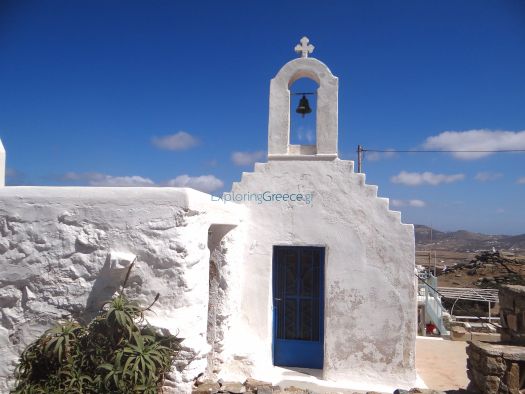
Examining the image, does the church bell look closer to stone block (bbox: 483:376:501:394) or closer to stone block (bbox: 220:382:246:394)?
stone block (bbox: 220:382:246:394)

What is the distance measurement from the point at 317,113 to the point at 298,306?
127 inches

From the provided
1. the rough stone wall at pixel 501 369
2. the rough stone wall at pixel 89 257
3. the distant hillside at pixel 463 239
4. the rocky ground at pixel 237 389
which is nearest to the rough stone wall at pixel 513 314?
the rough stone wall at pixel 501 369

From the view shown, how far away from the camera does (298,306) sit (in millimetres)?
7254

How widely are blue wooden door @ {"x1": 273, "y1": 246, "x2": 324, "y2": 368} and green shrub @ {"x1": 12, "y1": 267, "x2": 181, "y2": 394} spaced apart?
3138 mm

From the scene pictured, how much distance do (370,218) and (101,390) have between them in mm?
4516

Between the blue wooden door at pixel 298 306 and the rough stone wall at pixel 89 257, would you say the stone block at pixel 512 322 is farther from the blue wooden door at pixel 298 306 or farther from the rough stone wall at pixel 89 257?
the rough stone wall at pixel 89 257

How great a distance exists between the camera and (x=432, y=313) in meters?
11.7

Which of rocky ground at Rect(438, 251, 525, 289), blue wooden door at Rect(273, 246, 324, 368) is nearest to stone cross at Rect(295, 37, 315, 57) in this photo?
blue wooden door at Rect(273, 246, 324, 368)

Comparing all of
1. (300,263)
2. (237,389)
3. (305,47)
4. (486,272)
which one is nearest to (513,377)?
(237,389)

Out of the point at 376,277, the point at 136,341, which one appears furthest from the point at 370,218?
the point at 136,341

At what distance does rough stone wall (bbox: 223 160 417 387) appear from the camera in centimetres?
667

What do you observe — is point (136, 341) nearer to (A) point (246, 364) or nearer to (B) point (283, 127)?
(A) point (246, 364)

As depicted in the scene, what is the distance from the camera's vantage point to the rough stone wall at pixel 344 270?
21.9 ft

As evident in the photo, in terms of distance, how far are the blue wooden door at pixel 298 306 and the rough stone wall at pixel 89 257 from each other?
2.77 metres
